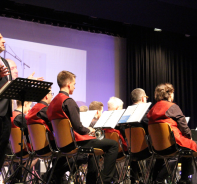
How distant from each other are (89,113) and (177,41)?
6.85 meters

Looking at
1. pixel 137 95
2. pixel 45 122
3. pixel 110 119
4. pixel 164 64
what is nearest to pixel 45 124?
pixel 45 122

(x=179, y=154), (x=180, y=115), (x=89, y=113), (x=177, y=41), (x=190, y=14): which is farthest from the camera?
(x=177, y=41)

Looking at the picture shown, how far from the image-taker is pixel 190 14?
29.3 ft

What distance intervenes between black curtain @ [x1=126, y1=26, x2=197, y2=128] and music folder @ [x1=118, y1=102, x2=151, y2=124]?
531 cm

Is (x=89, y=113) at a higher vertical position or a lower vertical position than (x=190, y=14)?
lower

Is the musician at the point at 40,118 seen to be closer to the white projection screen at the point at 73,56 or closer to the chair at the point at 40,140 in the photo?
the chair at the point at 40,140

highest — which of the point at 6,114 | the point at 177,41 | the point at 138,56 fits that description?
the point at 177,41

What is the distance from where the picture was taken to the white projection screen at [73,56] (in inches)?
304

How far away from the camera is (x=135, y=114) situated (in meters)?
3.79

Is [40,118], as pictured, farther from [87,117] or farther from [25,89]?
[25,89]

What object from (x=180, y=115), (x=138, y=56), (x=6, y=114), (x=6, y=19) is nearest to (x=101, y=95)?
(x=138, y=56)

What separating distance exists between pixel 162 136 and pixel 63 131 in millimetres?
1219

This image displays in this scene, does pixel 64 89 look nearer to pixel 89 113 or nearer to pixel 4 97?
pixel 89 113

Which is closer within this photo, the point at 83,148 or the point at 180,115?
the point at 83,148
